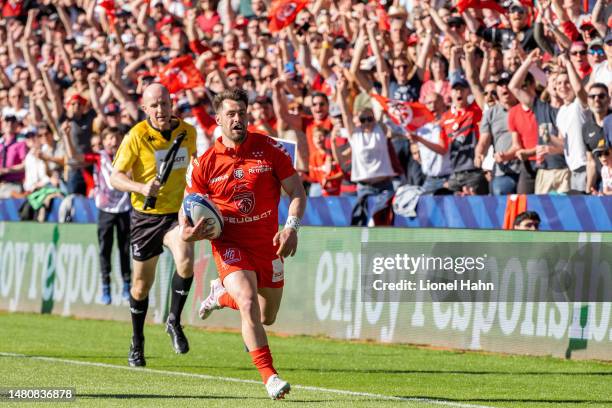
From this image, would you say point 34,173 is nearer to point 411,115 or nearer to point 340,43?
point 340,43

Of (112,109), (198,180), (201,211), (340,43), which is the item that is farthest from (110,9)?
(201,211)

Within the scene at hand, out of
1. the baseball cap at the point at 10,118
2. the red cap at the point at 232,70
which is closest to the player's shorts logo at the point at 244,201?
the red cap at the point at 232,70

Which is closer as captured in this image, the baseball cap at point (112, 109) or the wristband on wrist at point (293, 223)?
the wristband on wrist at point (293, 223)

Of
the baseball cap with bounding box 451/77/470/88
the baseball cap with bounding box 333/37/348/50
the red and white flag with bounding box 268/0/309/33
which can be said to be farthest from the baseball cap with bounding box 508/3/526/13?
the red and white flag with bounding box 268/0/309/33

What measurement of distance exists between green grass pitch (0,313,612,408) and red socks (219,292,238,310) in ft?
2.37

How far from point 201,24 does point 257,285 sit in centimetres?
1524

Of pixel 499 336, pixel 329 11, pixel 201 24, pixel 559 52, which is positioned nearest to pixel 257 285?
pixel 499 336

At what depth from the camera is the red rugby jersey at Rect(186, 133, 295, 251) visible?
1034 cm

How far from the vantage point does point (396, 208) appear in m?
17.0

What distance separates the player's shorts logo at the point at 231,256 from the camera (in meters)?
10.2

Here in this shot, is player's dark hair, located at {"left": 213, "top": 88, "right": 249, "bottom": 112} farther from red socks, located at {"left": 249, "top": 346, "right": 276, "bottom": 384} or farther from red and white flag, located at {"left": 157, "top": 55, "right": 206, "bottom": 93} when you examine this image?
red and white flag, located at {"left": 157, "top": 55, "right": 206, "bottom": 93}

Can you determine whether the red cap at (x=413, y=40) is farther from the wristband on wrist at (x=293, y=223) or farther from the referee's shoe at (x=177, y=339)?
the wristband on wrist at (x=293, y=223)

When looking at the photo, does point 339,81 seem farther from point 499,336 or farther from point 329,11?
point 499,336

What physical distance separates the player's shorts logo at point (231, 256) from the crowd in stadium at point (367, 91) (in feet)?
19.4
